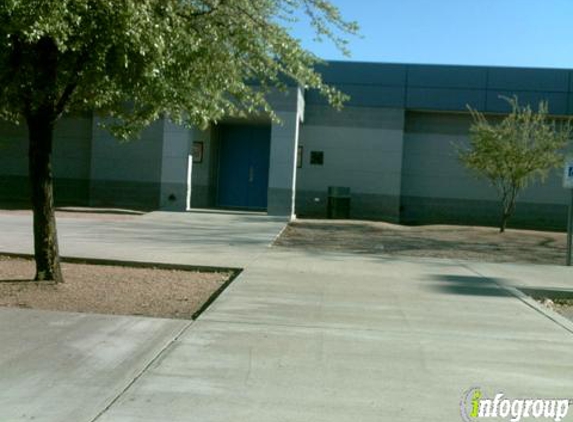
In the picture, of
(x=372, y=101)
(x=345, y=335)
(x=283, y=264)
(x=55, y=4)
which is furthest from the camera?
(x=372, y=101)

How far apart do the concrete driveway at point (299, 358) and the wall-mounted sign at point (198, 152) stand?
1852 centimetres

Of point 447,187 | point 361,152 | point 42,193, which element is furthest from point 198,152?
point 42,193

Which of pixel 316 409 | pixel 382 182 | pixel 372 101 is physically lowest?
pixel 316 409

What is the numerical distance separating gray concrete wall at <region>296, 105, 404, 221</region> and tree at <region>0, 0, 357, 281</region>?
18.5 meters

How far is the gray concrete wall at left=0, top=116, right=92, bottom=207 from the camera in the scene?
29266 millimetres

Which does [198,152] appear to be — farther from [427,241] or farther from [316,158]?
[427,241]

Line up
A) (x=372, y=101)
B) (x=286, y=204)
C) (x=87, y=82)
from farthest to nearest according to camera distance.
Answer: (x=372, y=101) → (x=286, y=204) → (x=87, y=82)

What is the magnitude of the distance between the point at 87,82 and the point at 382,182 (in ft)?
68.0

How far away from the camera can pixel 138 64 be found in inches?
348

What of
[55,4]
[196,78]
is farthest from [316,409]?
[196,78]

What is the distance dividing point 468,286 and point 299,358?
554 cm

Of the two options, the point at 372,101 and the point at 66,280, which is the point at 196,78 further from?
the point at 372,101

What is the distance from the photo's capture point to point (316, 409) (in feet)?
18.0

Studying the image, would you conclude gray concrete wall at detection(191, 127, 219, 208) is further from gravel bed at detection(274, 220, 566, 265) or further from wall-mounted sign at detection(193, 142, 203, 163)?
gravel bed at detection(274, 220, 566, 265)
